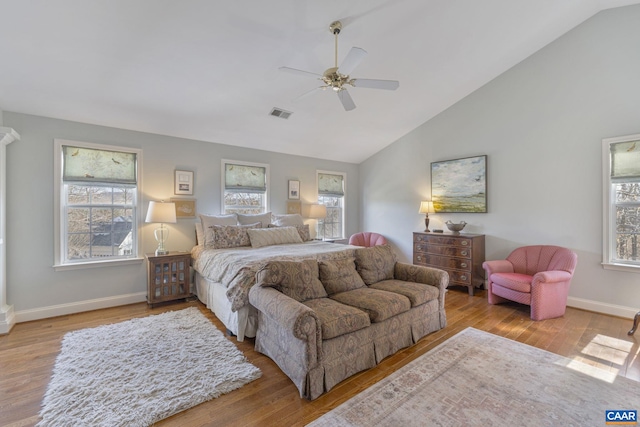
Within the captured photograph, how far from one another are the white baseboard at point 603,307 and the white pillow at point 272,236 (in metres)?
3.96

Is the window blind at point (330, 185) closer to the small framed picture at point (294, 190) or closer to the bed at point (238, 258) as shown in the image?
the small framed picture at point (294, 190)

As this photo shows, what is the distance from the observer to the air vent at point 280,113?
13.5 feet

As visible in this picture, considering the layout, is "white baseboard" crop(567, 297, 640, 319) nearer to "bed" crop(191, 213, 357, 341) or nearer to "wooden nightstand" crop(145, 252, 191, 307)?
"bed" crop(191, 213, 357, 341)

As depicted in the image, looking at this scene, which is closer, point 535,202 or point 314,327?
point 314,327

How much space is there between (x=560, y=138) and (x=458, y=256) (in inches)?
85.2

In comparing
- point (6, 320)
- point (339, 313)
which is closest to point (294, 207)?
point (339, 313)

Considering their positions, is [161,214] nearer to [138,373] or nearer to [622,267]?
[138,373]

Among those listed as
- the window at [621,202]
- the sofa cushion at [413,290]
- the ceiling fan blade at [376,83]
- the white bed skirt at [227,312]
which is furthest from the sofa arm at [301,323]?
the window at [621,202]

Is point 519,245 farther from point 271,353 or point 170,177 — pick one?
point 170,177

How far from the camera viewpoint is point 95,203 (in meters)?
3.75

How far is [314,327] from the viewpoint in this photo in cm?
194

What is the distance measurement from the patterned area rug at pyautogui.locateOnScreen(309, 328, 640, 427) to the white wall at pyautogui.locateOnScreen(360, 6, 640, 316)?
2063 mm

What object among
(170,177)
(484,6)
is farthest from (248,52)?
(484,6)

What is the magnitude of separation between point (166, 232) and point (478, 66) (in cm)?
527
